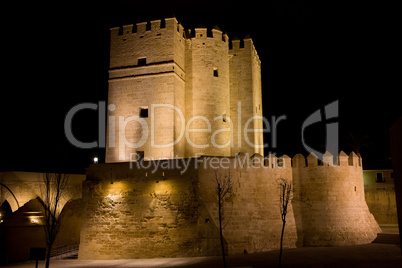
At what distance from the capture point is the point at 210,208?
14703 millimetres

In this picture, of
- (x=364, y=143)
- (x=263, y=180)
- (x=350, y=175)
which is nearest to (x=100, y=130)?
(x=263, y=180)

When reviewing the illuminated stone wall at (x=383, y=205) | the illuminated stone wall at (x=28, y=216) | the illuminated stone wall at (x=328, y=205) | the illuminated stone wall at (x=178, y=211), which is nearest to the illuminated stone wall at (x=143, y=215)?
the illuminated stone wall at (x=178, y=211)

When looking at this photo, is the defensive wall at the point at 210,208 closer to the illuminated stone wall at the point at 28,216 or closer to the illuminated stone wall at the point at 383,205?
the illuminated stone wall at the point at 28,216

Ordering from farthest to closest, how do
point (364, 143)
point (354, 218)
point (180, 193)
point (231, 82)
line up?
point (364, 143), point (231, 82), point (354, 218), point (180, 193)

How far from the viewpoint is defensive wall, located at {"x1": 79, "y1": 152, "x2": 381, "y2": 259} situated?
1461cm

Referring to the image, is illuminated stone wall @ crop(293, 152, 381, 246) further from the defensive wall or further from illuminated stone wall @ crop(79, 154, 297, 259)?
illuminated stone wall @ crop(79, 154, 297, 259)

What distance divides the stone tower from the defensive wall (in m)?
2.84

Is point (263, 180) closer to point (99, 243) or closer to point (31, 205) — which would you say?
point (99, 243)

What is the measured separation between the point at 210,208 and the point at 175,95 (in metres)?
6.72

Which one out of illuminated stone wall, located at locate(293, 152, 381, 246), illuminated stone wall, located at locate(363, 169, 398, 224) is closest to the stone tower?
illuminated stone wall, located at locate(293, 152, 381, 246)

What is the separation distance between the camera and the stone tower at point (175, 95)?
1858 centimetres

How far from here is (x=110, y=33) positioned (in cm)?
2042

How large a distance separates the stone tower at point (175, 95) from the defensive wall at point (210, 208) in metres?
2.84

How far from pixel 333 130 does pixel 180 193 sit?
23.2 metres
